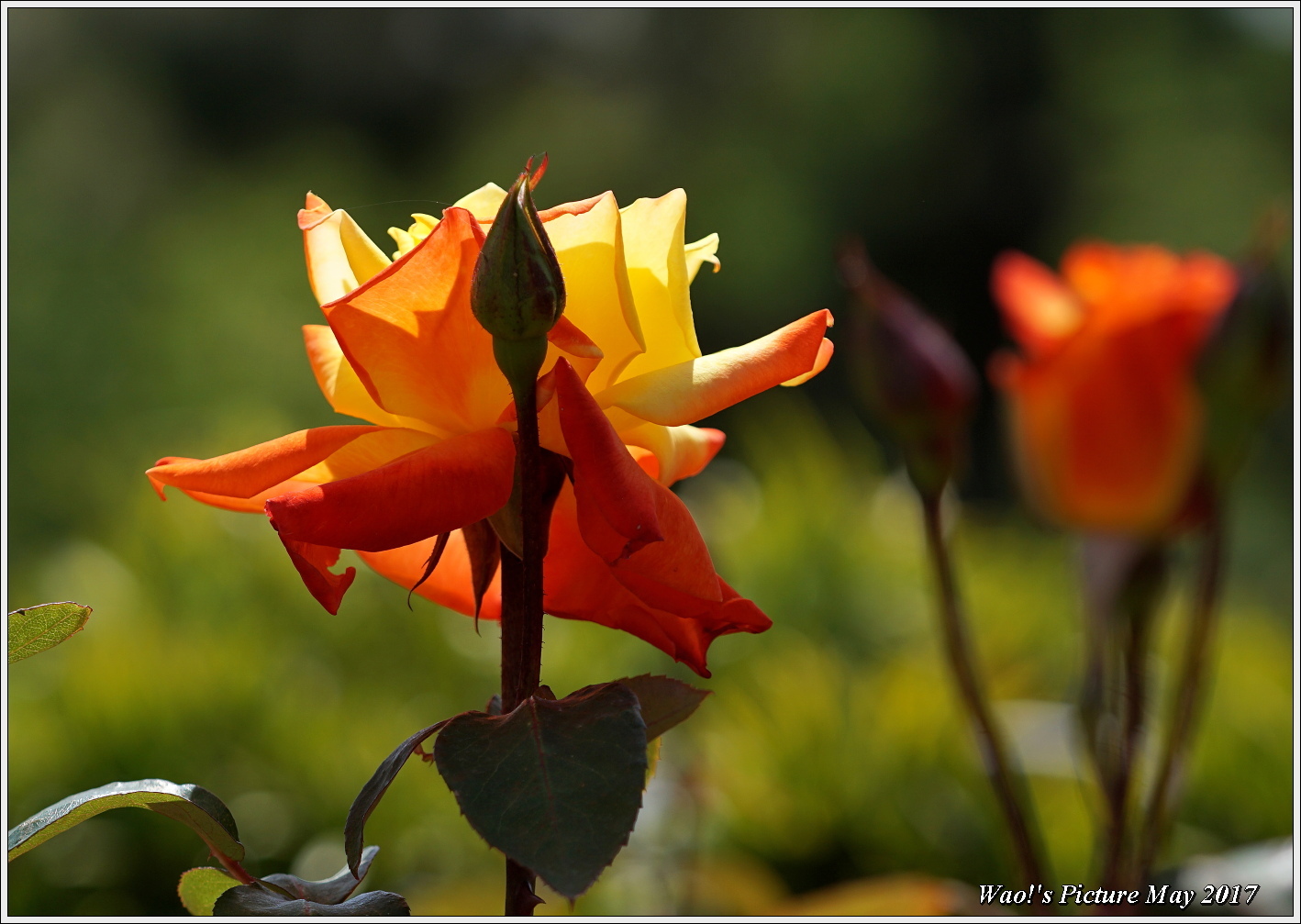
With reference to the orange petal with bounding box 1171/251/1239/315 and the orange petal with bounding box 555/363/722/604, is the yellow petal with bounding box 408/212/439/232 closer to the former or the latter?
the orange petal with bounding box 555/363/722/604

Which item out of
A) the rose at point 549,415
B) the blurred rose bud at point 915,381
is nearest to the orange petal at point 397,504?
the rose at point 549,415

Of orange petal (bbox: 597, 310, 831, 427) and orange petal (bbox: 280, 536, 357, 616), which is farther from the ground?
orange petal (bbox: 597, 310, 831, 427)

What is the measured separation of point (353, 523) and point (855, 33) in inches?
212

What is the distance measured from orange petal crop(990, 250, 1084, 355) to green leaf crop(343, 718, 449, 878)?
0.40 m

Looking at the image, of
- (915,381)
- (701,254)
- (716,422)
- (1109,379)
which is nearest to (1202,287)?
(1109,379)

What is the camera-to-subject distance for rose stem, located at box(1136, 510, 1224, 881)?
0.37 meters

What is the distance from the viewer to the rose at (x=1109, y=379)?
1.55 feet

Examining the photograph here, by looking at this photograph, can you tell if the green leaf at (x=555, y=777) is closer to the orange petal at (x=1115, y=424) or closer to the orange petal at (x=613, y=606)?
the orange petal at (x=613, y=606)

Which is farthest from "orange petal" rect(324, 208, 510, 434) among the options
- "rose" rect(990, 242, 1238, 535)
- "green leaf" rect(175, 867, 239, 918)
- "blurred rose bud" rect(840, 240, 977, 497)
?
"rose" rect(990, 242, 1238, 535)

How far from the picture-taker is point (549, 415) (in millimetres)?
185

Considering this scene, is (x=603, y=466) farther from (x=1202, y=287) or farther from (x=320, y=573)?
(x=1202, y=287)

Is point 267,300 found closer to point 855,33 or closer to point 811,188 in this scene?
point 811,188

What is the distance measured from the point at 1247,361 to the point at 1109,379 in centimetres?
11

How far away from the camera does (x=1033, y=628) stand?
1308 mm
